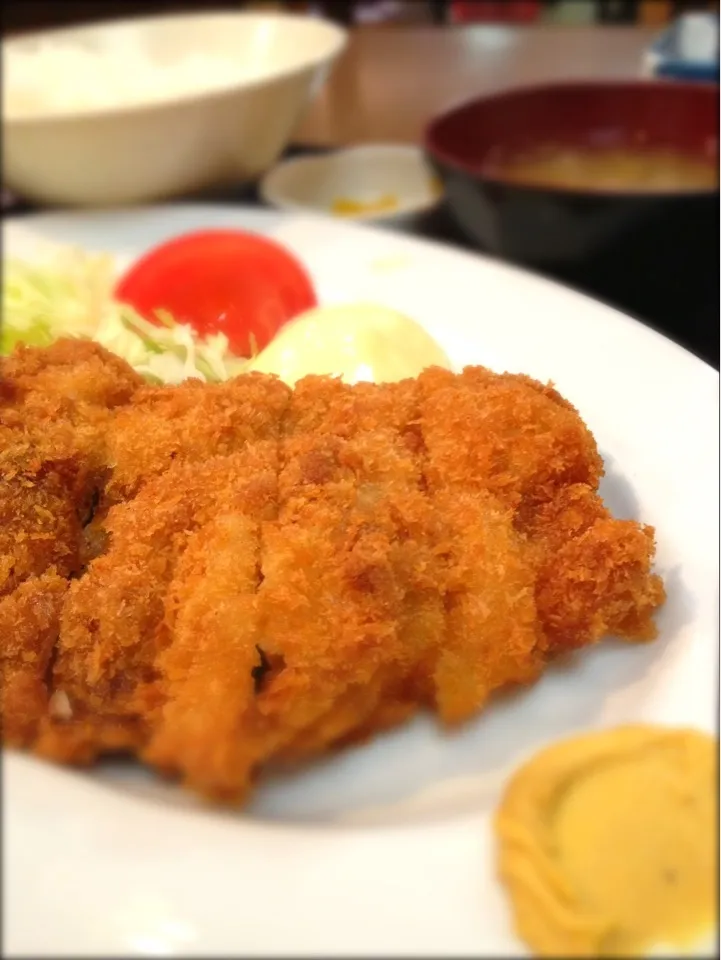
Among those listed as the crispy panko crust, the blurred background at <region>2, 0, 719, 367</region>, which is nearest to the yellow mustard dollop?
the crispy panko crust

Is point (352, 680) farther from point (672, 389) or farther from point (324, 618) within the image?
point (672, 389)

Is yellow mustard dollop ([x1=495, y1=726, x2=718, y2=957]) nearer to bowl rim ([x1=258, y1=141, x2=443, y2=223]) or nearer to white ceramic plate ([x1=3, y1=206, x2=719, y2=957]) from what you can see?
white ceramic plate ([x1=3, y1=206, x2=719, y2=957])

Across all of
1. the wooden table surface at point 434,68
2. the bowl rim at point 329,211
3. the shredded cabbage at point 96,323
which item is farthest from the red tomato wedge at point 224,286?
the wooden table surface at point 434,68

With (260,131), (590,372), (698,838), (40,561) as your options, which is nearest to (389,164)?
(260,131)

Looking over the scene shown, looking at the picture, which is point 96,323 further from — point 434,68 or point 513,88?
point 434,68

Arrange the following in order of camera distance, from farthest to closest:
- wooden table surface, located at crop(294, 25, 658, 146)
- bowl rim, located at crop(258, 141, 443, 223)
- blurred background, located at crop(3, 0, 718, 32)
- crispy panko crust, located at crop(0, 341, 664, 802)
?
blurred background, located at crop(3, 0, 718, 32)
wooden table surface, located at crop(294, 25, 658, 146)
bowl rim, located at crop(258, 141, 443, 223)
crispy panko crust, located at crop(0, 341, 664, 802)

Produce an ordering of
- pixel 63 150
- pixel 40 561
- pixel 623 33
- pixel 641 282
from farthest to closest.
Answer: pixel 623 33 → pixel 63 150 → pixel 641 282 → pixel 40 561
